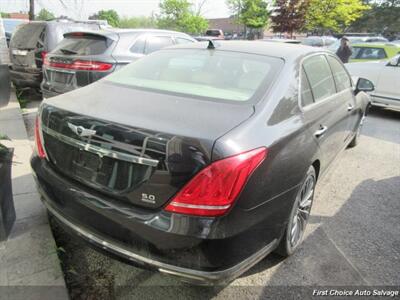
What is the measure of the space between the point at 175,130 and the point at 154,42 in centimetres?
456

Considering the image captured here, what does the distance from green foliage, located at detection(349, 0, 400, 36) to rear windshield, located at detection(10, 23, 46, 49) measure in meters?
56.4

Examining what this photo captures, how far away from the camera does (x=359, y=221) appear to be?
3.33 meters

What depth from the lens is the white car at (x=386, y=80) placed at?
7.52 metres

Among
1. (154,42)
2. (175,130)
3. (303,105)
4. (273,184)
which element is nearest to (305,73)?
(303,105)

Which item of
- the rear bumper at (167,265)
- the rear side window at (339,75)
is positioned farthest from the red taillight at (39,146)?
the rear side window at (339,75)

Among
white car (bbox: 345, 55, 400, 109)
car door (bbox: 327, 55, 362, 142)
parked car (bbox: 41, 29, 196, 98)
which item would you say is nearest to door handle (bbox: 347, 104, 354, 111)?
car door (bbox: 327, 55, 362, 142)

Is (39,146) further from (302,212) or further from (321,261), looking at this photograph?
(321,261)

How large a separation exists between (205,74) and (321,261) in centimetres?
179

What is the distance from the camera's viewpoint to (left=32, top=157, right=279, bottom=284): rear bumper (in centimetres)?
168

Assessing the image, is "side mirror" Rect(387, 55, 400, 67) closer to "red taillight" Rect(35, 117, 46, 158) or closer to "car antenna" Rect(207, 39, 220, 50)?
"car antenna" Rect(207, 39, 220, 50)

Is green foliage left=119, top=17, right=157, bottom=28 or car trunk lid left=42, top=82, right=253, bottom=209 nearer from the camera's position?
car trunk lid left=42, top=82, right=253, bottom=209

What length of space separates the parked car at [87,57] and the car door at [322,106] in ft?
10.4

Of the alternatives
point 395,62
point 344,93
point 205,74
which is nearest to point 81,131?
point 205,74

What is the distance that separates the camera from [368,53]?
9781mm
